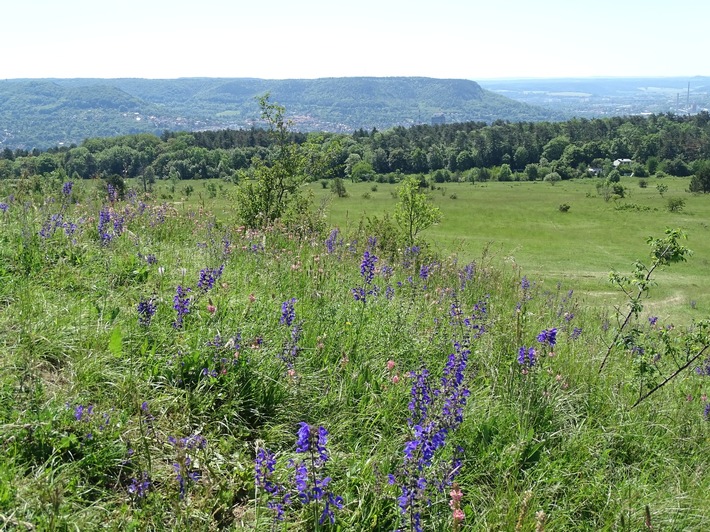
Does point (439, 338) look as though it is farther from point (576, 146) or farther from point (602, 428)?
point (576, 146)

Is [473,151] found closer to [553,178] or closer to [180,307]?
[553,178]

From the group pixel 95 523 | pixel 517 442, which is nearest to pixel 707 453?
pixel 517 442

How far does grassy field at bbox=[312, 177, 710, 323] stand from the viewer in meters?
43.7

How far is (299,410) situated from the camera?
13.0 ft

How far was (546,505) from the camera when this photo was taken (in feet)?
10.6

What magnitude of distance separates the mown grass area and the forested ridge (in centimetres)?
13560

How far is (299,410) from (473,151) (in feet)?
601

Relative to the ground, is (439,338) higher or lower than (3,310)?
lower

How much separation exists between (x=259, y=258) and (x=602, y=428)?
14.7 feet

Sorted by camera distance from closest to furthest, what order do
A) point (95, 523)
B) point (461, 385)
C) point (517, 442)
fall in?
point (95, 523)
point (461, 385)
point (517, 442)

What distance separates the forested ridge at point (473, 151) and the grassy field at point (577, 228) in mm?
25860

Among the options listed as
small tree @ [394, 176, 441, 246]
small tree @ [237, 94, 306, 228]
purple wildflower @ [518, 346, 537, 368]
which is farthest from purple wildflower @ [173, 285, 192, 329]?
small tree @ [394, 176, 441, 246]

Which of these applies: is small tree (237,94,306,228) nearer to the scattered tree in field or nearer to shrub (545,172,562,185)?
the scattered tree in field

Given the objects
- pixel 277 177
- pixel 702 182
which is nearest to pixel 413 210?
pixel 277 177
